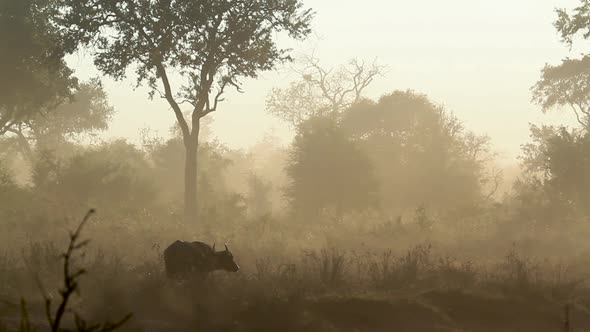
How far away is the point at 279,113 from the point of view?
75000 millimetres

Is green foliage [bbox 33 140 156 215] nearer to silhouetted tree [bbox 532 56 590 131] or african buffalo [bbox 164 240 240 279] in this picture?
african buffalo [bbox 164 240 240 279]

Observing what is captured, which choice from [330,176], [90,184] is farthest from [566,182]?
[90,184]

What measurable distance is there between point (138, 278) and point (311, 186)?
70.5 feet

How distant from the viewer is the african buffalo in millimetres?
13852

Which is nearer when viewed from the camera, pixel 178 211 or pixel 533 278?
pixel 533 278

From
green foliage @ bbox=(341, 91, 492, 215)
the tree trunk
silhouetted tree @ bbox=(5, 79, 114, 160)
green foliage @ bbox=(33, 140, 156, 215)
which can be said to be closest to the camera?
green foliage @ bbox=(33, 140, 156, 215)

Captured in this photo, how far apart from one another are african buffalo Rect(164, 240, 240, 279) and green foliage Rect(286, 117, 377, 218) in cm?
2068

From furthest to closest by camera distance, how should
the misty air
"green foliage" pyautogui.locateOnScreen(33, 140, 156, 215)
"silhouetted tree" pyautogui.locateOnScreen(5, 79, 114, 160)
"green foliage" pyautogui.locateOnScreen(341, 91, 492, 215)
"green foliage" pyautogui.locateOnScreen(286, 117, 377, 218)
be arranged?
"silhouetted tree" pyautogui.locateOnScreen(5, 79, 114, 160) → "green foliage" pyautogui.locateOnScreen(341, 91, 492, 215) → "green foliage" pyautogui.locateOnScreen(286, 117, 377, 218) → "green foliage" pyautogui.locateOnScreen(33, 140, 156, 215) → the misty air

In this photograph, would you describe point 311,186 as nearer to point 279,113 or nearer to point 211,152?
Result: point 211,152

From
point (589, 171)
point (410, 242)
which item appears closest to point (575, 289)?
point (410, 242)

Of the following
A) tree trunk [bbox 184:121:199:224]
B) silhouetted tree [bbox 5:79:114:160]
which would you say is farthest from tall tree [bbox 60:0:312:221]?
silhouetted tree [bbox 5:79:114:160]

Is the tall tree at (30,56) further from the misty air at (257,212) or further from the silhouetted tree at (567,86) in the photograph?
the silhouetted tree at (567,86)

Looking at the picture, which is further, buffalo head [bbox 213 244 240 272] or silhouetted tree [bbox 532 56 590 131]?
silhouetted tree [bbox 532 56 590 131]

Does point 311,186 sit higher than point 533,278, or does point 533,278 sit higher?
point 311,186
